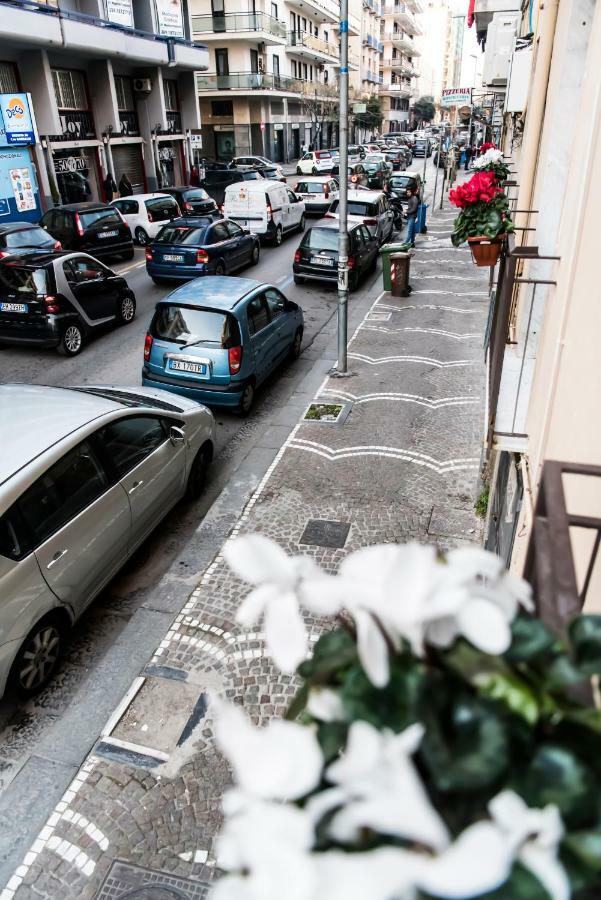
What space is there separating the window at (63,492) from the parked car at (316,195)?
22.0 metres

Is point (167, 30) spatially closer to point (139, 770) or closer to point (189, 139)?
point (189, 139)

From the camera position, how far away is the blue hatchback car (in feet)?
28.5

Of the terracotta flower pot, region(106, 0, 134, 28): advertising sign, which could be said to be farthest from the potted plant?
region(106, 0, 134, 28): advertising sign

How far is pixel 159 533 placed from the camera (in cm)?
668

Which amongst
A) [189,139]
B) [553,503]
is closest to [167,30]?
[189,139]

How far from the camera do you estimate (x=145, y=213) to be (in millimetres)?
19953

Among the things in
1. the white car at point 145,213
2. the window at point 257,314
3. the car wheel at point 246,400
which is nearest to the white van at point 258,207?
the white car at point 145,213

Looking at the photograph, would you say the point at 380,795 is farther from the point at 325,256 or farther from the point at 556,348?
the point at 325,256

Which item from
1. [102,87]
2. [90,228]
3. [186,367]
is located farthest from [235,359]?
[102,87]

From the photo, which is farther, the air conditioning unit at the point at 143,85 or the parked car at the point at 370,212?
the air conditioning unit at the point at 143,85

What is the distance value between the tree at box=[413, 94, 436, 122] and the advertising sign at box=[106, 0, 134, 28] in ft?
272

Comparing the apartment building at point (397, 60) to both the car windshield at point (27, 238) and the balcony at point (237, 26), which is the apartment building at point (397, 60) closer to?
the balcony at point (237, 26)

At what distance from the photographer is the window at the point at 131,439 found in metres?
5.51

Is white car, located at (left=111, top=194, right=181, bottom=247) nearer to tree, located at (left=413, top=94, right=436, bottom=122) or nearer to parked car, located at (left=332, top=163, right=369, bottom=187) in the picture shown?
parked car, located at (left=332, top=163, right=369, bottom=187)
